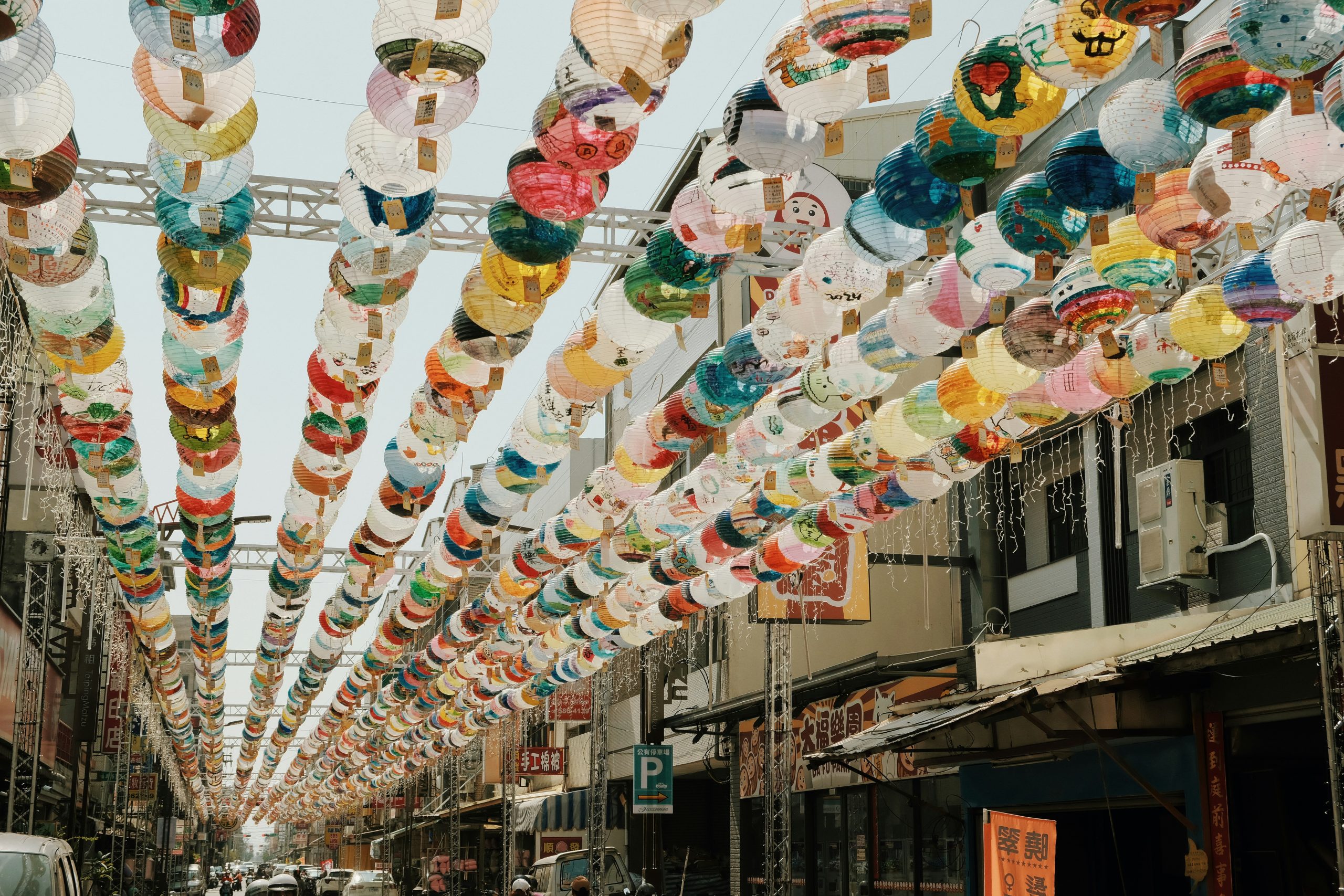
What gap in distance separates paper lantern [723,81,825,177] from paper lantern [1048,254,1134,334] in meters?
1.81

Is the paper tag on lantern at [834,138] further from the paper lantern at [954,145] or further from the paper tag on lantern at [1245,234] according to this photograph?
Result: the paper tag on lantern at [1245,234]

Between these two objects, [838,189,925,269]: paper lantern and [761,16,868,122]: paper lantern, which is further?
[838,189,925,269]: paper lantern

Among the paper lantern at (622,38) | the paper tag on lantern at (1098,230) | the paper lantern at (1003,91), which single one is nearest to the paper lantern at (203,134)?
the paper lantern at (622,38)

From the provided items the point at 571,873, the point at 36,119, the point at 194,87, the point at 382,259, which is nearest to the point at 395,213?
the point at 382,259

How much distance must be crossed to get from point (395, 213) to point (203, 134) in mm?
875

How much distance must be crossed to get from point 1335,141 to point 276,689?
76.0ft

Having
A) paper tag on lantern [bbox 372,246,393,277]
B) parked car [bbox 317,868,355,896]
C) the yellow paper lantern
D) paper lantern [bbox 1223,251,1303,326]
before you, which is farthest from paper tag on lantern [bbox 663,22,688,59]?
parked car [bbox 317,868,355,896]

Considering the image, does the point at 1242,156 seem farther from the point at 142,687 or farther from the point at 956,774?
the point at 142,687

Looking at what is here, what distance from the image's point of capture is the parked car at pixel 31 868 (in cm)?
814

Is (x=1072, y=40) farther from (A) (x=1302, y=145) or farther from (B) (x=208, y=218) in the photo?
(B) (x=208, y=218)

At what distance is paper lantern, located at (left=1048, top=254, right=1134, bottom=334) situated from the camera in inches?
254

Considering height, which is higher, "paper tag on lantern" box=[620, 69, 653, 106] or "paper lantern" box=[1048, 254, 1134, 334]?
"paper tag on lantern" box=[620, 69, 653, 106]

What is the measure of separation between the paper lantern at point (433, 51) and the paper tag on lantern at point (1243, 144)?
2.91 m

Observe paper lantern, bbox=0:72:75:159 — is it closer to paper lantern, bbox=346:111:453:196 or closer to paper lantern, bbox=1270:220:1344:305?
paper lantern, bbox=346:111:453:196
